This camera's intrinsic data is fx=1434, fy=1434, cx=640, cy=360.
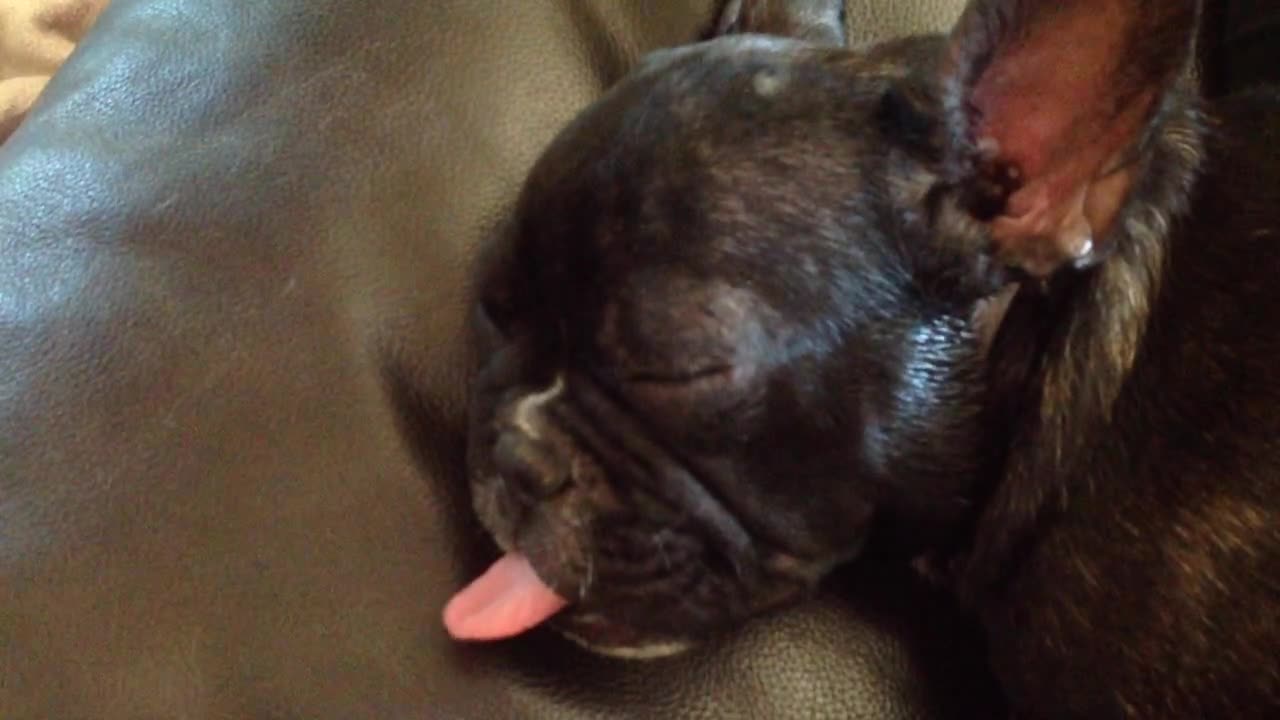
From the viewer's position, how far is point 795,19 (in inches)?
52.2

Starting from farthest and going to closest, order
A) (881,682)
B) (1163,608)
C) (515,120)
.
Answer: (515,120) → (881,682) → (1163,608)

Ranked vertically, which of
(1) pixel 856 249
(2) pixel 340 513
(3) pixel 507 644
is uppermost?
(1) pixel 856 249

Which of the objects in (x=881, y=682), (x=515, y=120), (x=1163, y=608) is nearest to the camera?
(x=1163, y=608)

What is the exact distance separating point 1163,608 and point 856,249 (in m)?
0.35

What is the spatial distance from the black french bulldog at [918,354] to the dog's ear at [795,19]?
0.18 metres

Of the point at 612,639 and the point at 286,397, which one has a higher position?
the point at 286,397

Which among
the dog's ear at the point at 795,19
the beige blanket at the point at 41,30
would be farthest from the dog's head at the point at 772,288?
the beige blanket at the point at 41,30

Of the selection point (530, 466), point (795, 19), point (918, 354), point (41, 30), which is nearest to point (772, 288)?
point (918, 354)

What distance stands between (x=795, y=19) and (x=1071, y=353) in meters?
0.43

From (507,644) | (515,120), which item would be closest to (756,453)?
(507,644)

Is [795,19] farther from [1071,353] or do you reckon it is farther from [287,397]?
[287,397]

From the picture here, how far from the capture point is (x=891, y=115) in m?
1.06

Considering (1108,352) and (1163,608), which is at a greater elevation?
(1108,352)

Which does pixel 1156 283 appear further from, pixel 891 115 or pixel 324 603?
pixel 324 603
